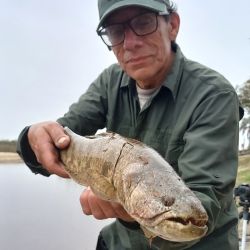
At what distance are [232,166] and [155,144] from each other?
0.62m

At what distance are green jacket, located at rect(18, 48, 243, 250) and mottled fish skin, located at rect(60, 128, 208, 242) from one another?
35cm

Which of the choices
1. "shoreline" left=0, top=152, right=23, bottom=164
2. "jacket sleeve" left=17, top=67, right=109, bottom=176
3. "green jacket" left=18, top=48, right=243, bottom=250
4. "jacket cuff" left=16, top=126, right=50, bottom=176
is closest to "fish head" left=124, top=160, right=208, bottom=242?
"green jacket" left=18, top=48, right=243, bottom=250

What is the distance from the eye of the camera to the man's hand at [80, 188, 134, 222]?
2.55 meters

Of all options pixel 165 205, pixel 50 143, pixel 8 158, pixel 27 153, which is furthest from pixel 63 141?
pixel 8 158

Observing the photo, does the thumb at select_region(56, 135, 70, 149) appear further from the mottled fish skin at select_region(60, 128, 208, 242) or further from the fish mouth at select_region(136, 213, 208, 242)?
the fish mouth at select_region(136, 213, 208, 242)

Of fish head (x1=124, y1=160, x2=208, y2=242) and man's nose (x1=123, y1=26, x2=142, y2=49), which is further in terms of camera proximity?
man's nose (x1=123, y1=26, x2=142, y2=49)

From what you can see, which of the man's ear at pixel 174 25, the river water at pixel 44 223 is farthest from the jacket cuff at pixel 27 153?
the river water at pixel 44 223

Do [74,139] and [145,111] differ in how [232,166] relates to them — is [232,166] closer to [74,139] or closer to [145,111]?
[145,111]

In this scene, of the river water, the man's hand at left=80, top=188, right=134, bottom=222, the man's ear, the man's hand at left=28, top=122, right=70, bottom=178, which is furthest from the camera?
the river water

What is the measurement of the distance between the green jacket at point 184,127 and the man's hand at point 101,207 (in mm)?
154

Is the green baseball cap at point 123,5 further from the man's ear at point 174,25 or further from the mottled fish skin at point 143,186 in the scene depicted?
the mottled fish skin at point 143,186

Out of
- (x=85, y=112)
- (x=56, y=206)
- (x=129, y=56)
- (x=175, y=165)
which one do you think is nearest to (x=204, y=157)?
(x=175, y=165)

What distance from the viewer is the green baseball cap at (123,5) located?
3.17m

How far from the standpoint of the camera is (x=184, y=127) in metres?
3.05
